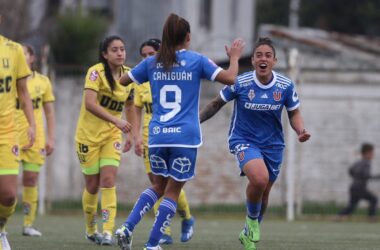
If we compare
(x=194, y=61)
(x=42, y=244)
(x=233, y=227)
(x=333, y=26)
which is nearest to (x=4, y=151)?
(x=194, y=61)

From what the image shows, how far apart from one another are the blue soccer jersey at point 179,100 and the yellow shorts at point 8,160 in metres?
1.26

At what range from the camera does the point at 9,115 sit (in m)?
9.82

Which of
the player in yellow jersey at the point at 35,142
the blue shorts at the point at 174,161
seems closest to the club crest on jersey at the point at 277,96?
the blue shorts at the point at 174,161

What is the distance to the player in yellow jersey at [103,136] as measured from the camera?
12.3 metres

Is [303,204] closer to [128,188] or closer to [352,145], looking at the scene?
[352,145]

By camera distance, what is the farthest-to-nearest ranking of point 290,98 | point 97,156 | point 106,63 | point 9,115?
1. point 97,156
2. point 106,63
3. point 290,98
4. point 9,115

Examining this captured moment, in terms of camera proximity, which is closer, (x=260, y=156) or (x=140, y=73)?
(x=140, y=73)

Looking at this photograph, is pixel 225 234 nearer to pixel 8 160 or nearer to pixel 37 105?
A: pixel 37 105

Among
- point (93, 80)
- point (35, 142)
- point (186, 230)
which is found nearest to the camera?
point (93, 80)

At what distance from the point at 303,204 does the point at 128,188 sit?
3.70 meters

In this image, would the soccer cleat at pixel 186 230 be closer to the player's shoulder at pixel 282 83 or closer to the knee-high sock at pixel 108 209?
the knee-high sock at pixel 108 209

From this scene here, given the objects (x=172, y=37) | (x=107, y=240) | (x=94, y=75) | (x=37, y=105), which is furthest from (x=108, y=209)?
(x=37, y=105)

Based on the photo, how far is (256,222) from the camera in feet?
37.3

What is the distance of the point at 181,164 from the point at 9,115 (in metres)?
1.60
